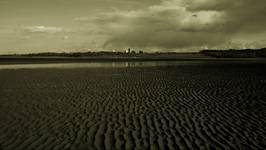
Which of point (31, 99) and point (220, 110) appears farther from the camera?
point (31, 99)

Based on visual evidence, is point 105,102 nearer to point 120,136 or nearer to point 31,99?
point 31,99

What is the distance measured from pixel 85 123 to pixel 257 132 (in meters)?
5.75

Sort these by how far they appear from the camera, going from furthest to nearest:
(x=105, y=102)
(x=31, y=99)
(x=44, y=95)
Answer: (x=44, y=95), (x=31, y=99), (x=105, y=102)

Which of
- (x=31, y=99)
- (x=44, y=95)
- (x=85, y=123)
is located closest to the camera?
(x=85, y=123)

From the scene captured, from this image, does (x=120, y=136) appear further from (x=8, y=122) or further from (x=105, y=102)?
(x=105, y=102)

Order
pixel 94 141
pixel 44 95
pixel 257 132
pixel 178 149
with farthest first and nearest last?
pixel 44 95
pixel 257 132
pixel 94 141
pixel 178 149

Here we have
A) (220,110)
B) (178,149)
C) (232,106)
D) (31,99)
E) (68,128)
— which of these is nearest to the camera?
(178,149)

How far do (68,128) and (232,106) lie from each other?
7968 mm

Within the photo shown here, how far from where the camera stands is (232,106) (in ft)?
47.4

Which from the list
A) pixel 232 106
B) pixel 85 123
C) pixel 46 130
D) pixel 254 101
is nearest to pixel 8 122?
pixel 46 130

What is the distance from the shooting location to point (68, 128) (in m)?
10.3

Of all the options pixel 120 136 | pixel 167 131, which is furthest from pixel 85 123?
pixel 167 131

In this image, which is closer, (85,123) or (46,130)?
(46,130)

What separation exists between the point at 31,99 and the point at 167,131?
968 cm
